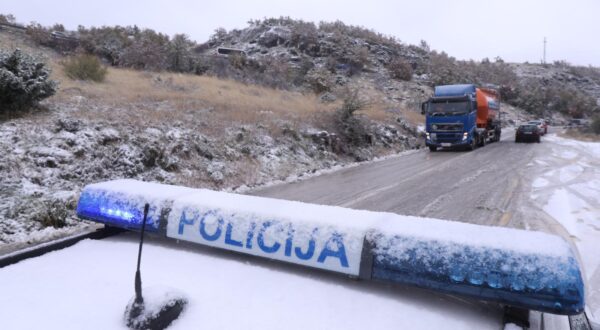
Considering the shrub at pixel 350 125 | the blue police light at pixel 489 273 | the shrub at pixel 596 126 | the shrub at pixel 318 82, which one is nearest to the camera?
the blue police light at pixel 489 273

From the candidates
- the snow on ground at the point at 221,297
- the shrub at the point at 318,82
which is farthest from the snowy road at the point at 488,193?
the shrub at the point at 318,82

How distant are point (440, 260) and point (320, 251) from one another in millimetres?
953

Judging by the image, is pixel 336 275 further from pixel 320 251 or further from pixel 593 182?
pixel 593 182

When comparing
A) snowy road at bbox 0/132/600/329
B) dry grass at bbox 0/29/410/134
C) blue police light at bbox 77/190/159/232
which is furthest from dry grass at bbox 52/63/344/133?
snowy road at bbox 0/132/600/329

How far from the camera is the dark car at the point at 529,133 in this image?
25.6m

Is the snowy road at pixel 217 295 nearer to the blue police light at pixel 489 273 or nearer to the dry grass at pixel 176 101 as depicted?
the blue police light at pixel 489 273

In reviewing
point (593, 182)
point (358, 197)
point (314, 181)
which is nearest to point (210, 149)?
point (314, 181)

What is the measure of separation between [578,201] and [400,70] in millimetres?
34680

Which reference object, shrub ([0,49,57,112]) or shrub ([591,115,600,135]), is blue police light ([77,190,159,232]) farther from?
shrub ([591,115,600,135])

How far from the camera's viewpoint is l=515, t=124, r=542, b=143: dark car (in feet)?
84.1

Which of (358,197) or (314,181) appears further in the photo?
(314,181)

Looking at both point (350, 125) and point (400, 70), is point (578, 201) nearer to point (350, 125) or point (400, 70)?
point (350, 125)

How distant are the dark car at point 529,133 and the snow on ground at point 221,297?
27.2 m

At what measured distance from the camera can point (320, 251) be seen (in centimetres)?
315
